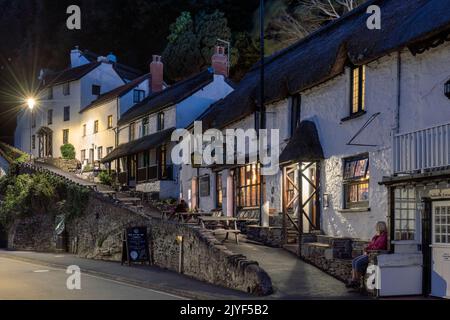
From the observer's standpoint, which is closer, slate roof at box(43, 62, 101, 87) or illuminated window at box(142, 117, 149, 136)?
illuminated window at box(142, 117, 149, 136)

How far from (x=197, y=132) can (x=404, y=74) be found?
17740 millimetres

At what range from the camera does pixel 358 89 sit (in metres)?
19.0

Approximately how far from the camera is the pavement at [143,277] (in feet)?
51.4

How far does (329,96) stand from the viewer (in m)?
20.3

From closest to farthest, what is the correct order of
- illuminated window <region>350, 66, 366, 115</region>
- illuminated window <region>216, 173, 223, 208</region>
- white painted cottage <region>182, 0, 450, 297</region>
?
white painted cottage <region>182, 0, 450, 297</region>, illuminated window <region>350, 66, 366, 115</region>, illuminated window <region>216, 173, 223, 208</region>

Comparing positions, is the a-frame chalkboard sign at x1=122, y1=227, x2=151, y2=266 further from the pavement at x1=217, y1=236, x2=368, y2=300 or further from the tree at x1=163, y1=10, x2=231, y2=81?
the tree at x1=163, y1=10, x2=231, y2=81

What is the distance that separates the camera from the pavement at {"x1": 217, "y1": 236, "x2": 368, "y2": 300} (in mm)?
14859

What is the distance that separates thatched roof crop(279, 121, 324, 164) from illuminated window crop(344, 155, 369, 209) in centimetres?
126

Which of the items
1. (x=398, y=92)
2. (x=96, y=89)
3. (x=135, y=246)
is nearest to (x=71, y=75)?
(x=96, y=89)

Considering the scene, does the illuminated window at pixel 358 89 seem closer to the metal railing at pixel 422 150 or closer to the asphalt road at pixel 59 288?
the metal railing at pixel 422 150

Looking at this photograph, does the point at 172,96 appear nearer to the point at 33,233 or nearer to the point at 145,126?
the point at 145,126

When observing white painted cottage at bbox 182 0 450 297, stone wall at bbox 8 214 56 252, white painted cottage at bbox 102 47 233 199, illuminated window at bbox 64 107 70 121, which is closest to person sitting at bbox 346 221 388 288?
white painted cottage at bbox 182 0 450 297
